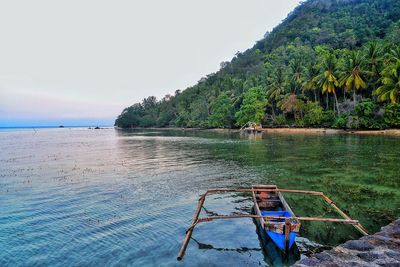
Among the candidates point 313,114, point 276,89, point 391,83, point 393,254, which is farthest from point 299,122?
point 393,254

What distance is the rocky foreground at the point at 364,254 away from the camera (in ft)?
24.6

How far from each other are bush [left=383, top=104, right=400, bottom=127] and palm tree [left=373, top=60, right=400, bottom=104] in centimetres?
110

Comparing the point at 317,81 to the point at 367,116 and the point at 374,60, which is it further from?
the point at 367,116

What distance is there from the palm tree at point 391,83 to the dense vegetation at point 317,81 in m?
0.17

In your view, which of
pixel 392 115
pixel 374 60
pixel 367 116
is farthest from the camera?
pixel 374 60

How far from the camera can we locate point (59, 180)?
82.8 feet

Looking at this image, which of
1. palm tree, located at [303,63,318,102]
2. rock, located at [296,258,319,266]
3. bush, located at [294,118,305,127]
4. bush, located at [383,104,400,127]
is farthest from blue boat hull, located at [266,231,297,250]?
bush, located at [294,118,305,127]

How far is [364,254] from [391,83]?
6205cm

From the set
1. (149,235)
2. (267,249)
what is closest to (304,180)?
(267,249)

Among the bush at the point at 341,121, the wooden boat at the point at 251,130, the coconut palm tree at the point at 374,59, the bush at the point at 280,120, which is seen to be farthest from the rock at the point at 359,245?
the bush at the point at 280,120

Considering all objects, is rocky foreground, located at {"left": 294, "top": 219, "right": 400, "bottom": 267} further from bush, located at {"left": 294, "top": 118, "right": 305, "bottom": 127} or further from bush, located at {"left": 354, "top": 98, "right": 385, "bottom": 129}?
bush, located at {"left": 294, "top": 118, "right": 305, "bottom": 127}

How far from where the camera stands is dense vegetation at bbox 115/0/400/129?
6600 cm

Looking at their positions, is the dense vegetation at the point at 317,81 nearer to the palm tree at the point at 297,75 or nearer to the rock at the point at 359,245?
the palm tree at the point at 297,75

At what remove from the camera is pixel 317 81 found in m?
75.9
